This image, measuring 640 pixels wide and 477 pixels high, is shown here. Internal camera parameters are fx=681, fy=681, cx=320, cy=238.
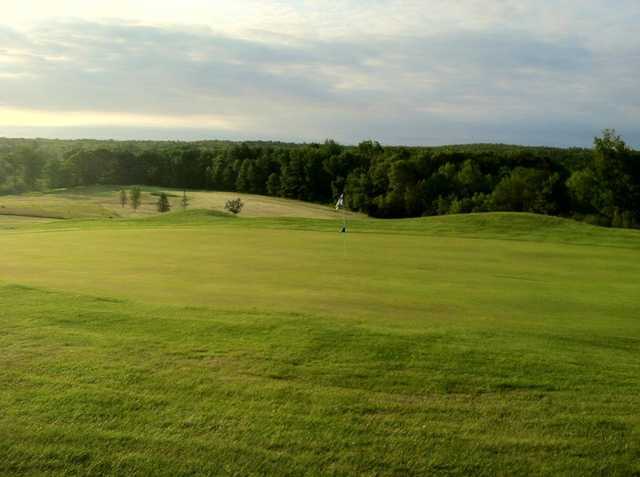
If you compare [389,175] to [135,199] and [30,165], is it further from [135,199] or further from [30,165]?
[30,165]

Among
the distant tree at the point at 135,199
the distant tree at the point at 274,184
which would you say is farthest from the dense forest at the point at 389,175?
the distant tree at the point at 135,199

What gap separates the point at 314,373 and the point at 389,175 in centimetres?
7112

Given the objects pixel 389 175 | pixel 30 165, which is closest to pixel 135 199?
pixel 389 175

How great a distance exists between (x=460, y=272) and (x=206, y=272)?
549 cm

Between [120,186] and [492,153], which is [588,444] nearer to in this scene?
[492,153]

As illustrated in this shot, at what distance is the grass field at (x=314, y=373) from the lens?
17.1 feet

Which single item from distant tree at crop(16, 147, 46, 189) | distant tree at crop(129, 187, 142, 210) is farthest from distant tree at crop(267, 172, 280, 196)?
distant tree at crop(16, 147, 46, 189)

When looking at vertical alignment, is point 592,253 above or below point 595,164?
below

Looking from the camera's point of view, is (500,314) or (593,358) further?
(500,314)

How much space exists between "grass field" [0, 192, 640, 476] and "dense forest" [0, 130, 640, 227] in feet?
156

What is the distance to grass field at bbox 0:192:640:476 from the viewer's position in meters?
5.20

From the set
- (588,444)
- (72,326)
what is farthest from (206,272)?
(588,444)

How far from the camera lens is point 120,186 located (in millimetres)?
98938

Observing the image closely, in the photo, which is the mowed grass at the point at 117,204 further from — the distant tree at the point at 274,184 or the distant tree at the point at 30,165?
the distant tree at the point at 30,165
